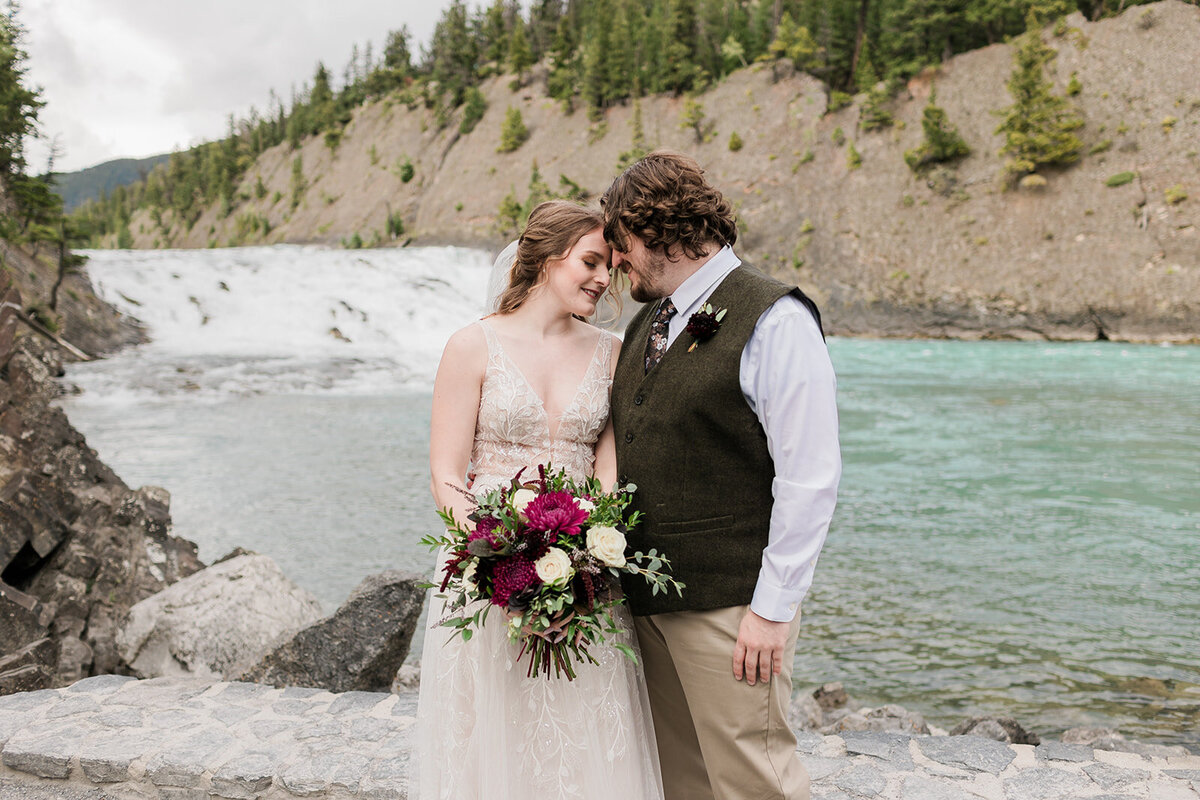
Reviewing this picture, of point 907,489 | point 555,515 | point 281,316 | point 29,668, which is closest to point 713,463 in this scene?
point 555,515

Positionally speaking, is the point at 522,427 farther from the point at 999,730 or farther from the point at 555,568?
the point at 999,730

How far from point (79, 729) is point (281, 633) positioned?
158 centimetres

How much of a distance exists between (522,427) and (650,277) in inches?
23.3

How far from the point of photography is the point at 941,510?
948 cm

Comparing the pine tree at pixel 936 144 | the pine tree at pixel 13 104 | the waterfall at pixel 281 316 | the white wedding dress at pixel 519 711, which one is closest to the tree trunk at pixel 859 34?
the pine tree at pixel 936 144

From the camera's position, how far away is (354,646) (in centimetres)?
467

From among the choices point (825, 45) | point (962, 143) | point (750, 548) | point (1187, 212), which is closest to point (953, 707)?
point (750, 548)

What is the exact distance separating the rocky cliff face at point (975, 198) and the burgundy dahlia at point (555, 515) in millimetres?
33015

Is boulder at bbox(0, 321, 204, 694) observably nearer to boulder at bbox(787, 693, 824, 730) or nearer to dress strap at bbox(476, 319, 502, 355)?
dress strap at bbox(476, 319, 502, 355)

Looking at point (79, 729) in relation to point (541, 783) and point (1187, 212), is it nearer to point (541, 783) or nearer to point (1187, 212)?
point (541, 783)

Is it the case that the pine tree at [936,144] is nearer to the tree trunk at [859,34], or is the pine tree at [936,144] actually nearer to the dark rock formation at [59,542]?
the tree trunk at [859,34]

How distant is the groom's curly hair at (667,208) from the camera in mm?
2092

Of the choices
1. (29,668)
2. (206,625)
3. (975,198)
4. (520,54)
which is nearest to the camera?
(29,668)

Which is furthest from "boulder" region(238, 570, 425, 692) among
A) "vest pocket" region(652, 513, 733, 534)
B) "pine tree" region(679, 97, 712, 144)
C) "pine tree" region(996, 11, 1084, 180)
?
"pine tree" region(679, 97, 712, 144)
